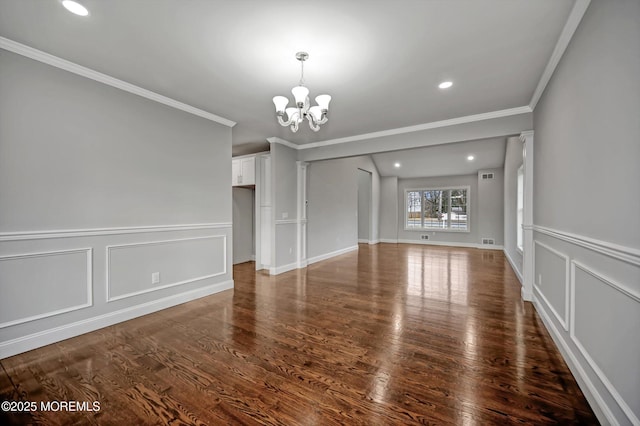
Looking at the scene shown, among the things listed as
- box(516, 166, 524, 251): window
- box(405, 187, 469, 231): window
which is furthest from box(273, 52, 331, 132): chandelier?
box(405, 187, 469, 231): window

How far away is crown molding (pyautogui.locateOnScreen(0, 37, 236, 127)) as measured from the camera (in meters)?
2.33

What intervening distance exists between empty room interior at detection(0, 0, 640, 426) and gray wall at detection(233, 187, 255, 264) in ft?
6.52

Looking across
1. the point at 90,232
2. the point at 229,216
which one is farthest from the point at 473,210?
the point at 90,232

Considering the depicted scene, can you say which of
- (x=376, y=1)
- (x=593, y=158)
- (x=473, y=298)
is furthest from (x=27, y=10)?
(x=473, y=298)

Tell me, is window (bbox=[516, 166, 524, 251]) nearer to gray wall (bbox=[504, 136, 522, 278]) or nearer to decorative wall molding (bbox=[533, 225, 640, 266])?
gray wall (bbox=[504, 136, 522, 278])

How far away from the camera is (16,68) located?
2.36m

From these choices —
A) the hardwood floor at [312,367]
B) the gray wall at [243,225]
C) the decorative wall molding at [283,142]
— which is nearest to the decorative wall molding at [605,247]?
the hardwood floor at [312,367]

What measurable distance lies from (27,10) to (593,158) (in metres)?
3.96

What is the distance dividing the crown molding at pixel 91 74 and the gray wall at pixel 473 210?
310 inches

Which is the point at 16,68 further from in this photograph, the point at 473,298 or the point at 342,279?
the point at 473,298

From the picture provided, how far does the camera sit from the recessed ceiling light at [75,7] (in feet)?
6.14

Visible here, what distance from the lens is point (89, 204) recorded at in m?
2.78

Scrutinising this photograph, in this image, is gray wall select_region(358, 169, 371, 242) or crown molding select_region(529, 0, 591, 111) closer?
crown molding select_region(529, 0, 591, 111)

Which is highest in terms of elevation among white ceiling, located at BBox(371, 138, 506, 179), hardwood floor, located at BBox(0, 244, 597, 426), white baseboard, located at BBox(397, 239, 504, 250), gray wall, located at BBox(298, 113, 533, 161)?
white ceiling, located at BBox(371, 138, 506, 179)
